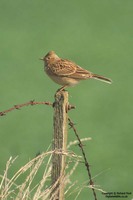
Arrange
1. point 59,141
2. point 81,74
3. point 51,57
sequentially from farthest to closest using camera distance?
point 51,57 → point 81,74 → point 59,141

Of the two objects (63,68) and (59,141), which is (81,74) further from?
(59,141)

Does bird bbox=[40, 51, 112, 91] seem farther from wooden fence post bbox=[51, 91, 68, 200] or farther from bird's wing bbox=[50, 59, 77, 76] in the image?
wooden fence post bbox=[51, 91, 68, 200]

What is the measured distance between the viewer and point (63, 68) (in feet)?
21.8

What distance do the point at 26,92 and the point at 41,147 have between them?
232 cm

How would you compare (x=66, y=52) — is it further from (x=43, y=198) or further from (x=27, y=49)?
(x=43, y=198)

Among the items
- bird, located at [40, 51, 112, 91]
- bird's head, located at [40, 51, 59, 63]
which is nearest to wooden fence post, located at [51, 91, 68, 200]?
bird, located at [40, 51, 112, 91]

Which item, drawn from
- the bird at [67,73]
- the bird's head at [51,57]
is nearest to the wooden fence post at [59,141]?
the bird at [67,73]

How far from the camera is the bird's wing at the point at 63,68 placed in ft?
21.7

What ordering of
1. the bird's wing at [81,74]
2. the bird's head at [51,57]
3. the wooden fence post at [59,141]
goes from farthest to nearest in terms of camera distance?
the bird's head at [51,57]
the bird's wing at [81,74]
the wooden fence post at [59,141]

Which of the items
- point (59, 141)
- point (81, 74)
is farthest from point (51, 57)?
point (59, 141)

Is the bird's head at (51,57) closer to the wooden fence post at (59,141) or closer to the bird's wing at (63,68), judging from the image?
the bird's wing at (63,68)

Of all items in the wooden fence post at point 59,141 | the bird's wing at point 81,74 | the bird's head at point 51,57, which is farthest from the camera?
the bird's head at point 51,57

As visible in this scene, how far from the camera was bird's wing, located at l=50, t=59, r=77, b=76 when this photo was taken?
21.7 feet

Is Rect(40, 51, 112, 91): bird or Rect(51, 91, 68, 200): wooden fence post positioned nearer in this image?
Rect(51, 91, 68, 200): wooden fence post
